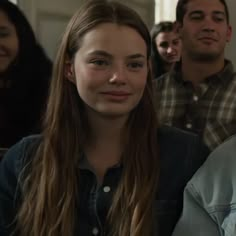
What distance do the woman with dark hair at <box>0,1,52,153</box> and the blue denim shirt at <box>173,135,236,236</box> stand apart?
0.67 metres

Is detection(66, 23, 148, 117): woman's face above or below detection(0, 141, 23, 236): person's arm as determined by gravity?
above

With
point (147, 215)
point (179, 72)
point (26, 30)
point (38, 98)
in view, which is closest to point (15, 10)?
point (26, 30)

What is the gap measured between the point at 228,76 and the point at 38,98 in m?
0.66

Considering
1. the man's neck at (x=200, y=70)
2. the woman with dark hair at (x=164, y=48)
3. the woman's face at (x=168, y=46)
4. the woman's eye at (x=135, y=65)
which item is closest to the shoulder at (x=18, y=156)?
the woman's eye at (x=135, y=65)

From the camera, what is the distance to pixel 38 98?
5.08 feet

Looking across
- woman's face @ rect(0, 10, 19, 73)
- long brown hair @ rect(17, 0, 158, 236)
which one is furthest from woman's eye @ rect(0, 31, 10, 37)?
long brown hair @ rect(17, 0, 158, 236)

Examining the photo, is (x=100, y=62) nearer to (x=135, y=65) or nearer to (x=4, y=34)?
(x=135, y=65)

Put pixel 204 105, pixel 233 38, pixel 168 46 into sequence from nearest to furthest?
pixel 204 105 < pixel 233 38 < pixel 168 46

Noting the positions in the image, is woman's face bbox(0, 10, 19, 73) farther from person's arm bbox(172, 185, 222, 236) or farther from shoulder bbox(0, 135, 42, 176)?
person's arm bbox(172, 185, 222, 236)

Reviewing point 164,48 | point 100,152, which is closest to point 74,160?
point 100,152

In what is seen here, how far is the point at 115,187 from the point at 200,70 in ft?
2.20

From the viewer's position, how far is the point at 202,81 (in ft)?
5.06

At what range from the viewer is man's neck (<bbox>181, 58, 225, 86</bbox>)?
155 cm

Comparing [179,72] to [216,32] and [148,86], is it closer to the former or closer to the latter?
[216,32]
